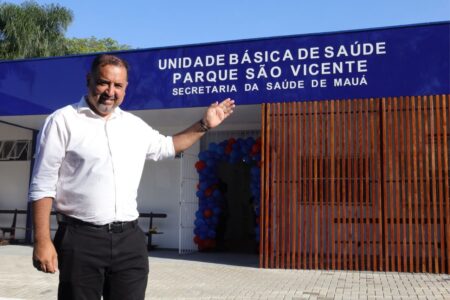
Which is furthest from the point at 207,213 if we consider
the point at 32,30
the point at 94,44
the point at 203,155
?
the point at 94,44

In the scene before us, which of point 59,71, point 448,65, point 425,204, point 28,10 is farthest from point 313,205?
point 28,10

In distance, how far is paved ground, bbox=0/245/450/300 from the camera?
6238 millimetres

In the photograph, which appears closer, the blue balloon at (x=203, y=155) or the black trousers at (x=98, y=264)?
the black trousers at (x=98, y=264)

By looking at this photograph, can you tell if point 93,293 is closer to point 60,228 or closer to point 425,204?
point 60,228

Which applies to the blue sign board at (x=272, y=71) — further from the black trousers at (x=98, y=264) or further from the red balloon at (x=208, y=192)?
the black trousers at (x=98, y=264)

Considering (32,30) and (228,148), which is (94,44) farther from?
(228,148)

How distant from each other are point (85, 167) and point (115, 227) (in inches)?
12.8

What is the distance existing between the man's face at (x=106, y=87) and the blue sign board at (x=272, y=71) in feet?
21.3

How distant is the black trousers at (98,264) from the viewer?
2258 millimetres

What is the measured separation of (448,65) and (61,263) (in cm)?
738

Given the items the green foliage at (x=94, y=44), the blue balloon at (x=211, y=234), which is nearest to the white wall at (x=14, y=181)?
the blue balloon at (x=211, y=234)

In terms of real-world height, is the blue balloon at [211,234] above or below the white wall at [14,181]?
below

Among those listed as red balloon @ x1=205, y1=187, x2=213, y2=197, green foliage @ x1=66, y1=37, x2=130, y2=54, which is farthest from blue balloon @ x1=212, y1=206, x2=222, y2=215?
green foliage @ x1=66, y1=37, x2=130, y2=54

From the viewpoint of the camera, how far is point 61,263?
227 cm
